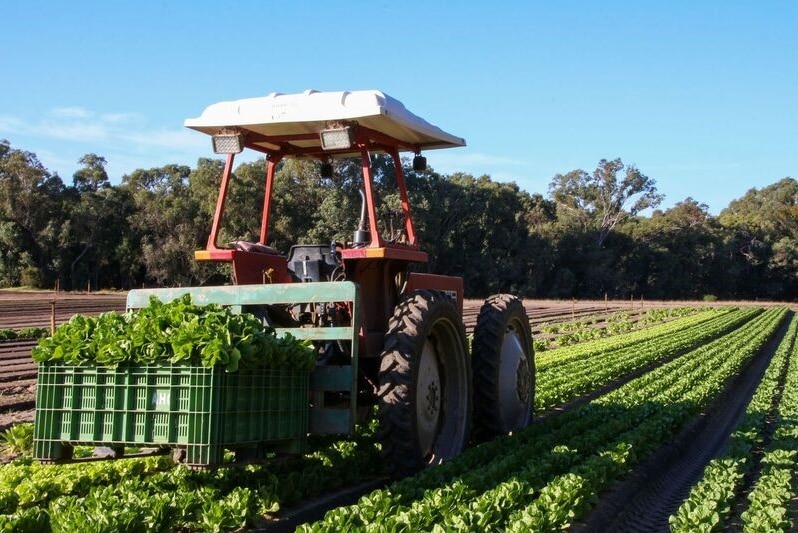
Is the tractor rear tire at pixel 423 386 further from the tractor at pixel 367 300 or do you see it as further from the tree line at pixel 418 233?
the tree line at pixel 418 233

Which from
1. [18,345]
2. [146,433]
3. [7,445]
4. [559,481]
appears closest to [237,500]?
[146,433]

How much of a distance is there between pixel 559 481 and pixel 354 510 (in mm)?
1904

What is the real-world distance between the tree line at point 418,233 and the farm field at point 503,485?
15088 mm

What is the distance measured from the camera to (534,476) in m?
6.56

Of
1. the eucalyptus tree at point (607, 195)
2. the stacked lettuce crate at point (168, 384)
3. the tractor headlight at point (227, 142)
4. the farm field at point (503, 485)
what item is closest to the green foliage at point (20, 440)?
the farm field at point (503, 485)

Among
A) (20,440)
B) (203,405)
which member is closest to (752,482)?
(203,405)

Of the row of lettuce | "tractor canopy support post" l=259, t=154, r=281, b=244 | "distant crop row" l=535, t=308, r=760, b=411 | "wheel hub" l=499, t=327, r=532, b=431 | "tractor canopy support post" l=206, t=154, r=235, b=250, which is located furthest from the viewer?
"distant crop row" l=535, t=308, r=760, b=411

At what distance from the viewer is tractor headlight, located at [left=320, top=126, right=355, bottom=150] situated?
6.21 m

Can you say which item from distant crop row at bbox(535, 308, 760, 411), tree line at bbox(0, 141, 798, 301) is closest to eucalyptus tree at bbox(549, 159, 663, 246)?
tree line at bbox(0, 141, 798, 301)

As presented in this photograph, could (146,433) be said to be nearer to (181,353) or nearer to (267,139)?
(181,353)

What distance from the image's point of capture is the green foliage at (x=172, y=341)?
4910 mm

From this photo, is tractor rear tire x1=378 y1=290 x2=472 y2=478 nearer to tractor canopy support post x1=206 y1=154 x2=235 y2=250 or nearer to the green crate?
the green crate

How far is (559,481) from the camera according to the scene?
6148mm

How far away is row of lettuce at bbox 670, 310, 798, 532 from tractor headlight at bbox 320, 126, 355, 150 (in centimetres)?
361
